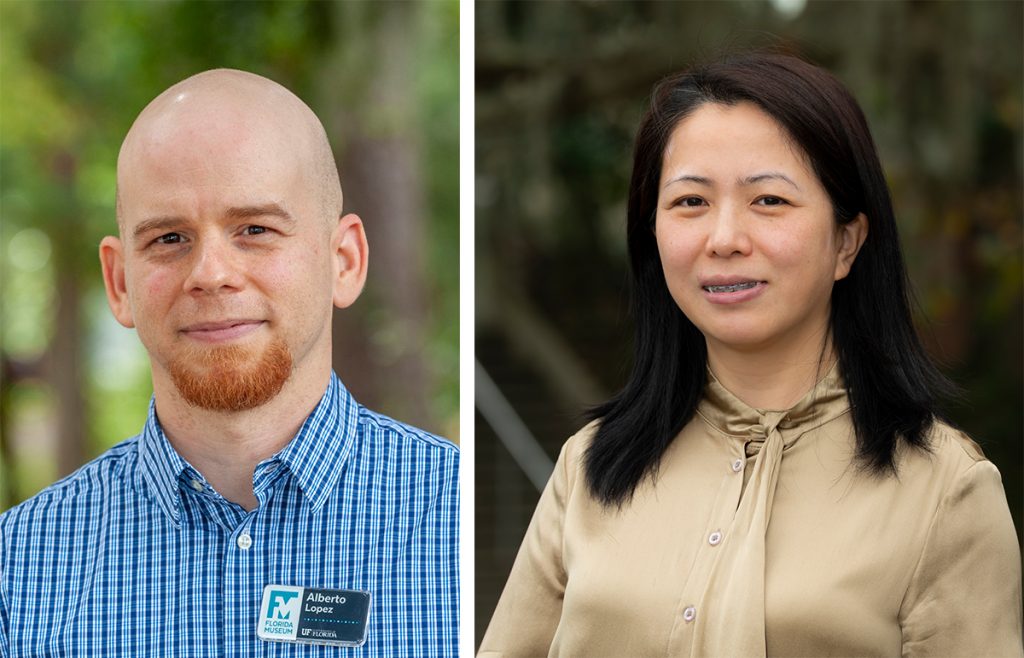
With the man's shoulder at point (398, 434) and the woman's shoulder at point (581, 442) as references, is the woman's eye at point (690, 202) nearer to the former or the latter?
the woman's shoulder at point (581, 442)

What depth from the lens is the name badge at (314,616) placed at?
2.13 m

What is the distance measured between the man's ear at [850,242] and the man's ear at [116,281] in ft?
3.89

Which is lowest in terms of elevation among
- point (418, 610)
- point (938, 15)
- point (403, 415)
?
point (418, 610)

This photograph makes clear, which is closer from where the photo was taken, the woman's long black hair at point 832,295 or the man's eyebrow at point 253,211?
the woman's long black hair at point 832,295

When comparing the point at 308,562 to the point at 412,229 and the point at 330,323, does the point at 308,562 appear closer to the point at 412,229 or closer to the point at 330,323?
the point at 330,323

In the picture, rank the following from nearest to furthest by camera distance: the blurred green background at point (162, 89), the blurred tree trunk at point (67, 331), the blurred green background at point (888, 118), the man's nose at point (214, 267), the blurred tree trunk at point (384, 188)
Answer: the man's nose at point (214, 267), the blurred tree trunk at point (384, 188), the blurred green background at point (162, 89), the blurred tree trunk at point (67, 331), the blurred green background at point (888, 118)

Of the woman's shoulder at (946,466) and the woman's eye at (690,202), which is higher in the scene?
the woman's eye at (690,202)

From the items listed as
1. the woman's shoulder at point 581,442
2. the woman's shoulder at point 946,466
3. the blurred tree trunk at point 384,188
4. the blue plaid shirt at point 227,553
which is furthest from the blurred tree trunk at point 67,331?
the woman's shoulder at point 946,466

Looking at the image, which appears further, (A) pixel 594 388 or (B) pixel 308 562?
(A) pixel 594 388

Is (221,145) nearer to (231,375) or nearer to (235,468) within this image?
(231,375)

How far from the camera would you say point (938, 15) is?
6.29 metres

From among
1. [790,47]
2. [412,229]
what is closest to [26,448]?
[412,229]

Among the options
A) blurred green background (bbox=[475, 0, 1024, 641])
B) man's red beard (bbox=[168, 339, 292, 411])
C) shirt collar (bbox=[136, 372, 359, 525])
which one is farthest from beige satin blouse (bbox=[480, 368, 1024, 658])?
blurred green background (bbox=[475, 0, 1024, 641])

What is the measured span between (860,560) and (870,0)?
521cm
